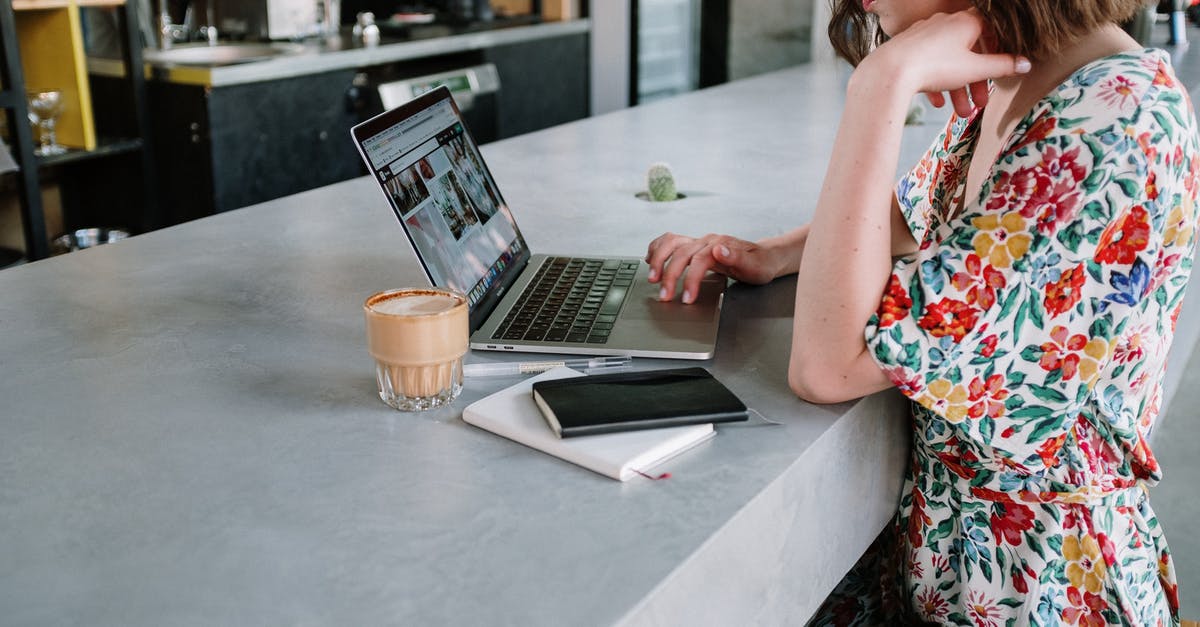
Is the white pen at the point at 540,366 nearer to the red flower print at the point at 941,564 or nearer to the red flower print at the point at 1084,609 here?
the red flower print at the point at 941,564

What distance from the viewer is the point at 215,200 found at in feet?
10.1

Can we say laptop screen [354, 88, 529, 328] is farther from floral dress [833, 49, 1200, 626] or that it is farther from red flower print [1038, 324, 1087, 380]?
red flower print [1038, 324, 1087, 380]

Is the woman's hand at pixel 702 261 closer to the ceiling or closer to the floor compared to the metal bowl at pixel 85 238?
closer to the ceiling

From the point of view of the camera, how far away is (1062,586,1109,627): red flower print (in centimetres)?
102

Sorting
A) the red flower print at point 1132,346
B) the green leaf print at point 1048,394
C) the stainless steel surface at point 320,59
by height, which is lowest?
the green leaf print at point 1048,394

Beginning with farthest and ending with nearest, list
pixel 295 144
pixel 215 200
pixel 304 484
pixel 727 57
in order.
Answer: pixel 727 57 < pixel 295 144 < pixel 215 200 < pixel 304 484

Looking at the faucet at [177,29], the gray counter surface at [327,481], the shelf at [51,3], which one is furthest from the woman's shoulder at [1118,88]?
the faucet at [177,29]

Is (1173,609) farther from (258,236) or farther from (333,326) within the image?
(258,236)

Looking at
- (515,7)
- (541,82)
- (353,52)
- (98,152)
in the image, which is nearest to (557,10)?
(515,7)

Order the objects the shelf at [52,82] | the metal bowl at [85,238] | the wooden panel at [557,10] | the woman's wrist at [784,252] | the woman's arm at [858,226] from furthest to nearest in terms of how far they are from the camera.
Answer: the wooden panel at [557,10]
the metal bowl at [85,238]
the shelf at [52,82]
the woman's wrist at [784,252]
the woman's arm at [858,226]

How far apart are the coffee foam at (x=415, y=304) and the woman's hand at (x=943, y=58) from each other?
1.47ft

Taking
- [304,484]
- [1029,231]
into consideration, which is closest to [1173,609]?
[1029,231]

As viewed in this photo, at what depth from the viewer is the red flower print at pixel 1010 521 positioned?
103cm

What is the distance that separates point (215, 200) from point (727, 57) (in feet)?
9.68
